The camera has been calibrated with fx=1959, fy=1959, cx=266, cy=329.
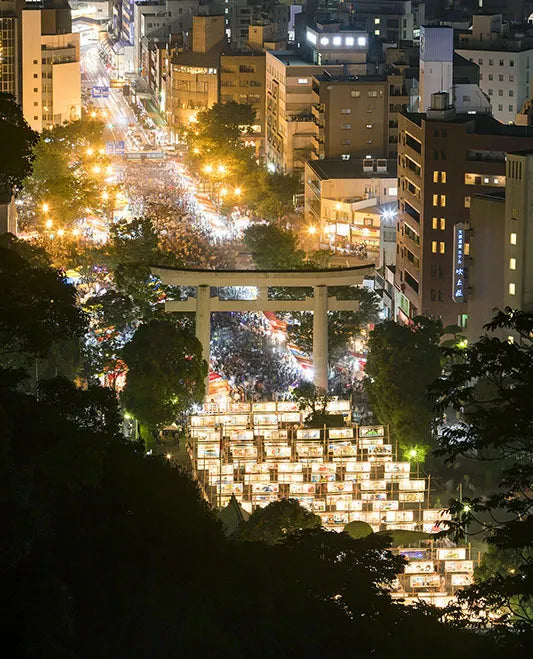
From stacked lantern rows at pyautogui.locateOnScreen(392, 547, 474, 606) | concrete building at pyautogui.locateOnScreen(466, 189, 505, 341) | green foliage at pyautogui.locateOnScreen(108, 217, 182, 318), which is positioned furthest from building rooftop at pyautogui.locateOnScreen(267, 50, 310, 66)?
stacked lantern rows at pyautogui.locateOnScreen(392, 547, 474, 606)

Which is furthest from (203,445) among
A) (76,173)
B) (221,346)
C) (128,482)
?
(76,173)

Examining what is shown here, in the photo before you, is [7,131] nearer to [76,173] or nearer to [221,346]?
[221,346]

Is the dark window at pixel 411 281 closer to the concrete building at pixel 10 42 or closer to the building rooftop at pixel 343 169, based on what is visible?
the building rooftop at pixel 343 169

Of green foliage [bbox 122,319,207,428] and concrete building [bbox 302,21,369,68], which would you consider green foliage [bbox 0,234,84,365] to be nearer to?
green foliage [bbox 122,319,207,428]

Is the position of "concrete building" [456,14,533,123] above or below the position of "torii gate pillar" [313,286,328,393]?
above

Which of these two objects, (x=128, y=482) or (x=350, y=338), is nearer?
(x=128, y=482)

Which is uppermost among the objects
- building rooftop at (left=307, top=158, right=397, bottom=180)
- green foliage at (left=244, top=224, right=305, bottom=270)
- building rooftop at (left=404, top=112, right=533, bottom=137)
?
building rooftop at (left=307, top=158, right=397, bottom=180)

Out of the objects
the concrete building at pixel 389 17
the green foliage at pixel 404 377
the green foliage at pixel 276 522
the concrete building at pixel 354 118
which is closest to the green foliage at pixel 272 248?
the concrete building at pixel 354 118
